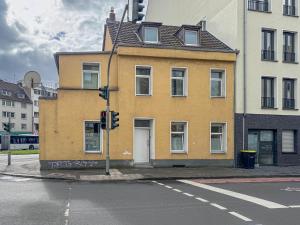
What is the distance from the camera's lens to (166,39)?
2641 cm

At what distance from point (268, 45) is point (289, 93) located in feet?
11.5

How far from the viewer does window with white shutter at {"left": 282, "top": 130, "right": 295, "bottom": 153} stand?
27.2 meters

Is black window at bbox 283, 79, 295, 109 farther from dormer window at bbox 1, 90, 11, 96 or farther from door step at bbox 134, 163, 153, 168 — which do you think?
dormer window at bbox 1, 90, 11, 96

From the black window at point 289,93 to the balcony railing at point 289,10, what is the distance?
4558mm

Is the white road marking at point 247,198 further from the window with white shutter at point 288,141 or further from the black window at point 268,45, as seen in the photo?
the black window at point 268,45

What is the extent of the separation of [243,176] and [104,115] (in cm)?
765

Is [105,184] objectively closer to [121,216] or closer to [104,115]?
[104,115]

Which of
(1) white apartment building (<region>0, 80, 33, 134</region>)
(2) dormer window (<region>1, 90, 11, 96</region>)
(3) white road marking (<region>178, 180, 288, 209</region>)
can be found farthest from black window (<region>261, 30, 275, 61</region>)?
(2) dormer window (<region>1, 90, 11, 96</region>)

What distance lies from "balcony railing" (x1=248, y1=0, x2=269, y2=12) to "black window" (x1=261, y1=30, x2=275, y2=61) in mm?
1468

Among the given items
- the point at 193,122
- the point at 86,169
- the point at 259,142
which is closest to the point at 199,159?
the point at 193,122

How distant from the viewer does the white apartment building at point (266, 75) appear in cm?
2611

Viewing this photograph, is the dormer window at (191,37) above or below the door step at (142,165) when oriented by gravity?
above

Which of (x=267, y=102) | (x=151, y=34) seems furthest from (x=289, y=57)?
(x=151, y=34)

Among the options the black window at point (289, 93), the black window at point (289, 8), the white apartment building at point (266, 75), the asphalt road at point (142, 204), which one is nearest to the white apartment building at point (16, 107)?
the white apartment building at point (266, 75)
